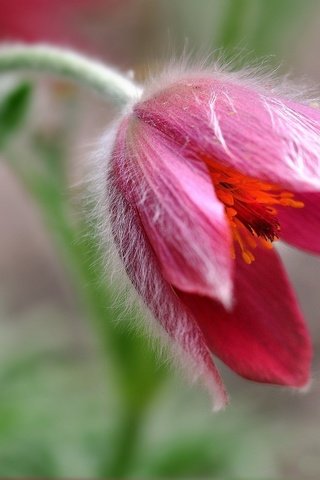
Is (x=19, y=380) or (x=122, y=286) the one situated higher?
(x=122, y=286)

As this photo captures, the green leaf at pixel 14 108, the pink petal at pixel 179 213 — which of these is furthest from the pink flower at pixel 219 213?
the green leaf at pixel 14 108

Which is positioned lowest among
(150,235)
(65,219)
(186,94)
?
(65,219)

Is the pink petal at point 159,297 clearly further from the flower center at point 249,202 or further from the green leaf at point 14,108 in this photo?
the green leaf at point 14,108

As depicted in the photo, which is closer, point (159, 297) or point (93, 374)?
point (159, 297)

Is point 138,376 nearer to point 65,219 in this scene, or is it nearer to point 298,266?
point 65,219

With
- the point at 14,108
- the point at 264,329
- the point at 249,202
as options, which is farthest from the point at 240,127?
the point at 14,108

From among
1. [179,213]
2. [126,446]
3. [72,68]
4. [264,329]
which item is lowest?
[126,446]

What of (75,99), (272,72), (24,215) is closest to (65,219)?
(75,99)

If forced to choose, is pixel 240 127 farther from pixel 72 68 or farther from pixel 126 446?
pixel 126 446
